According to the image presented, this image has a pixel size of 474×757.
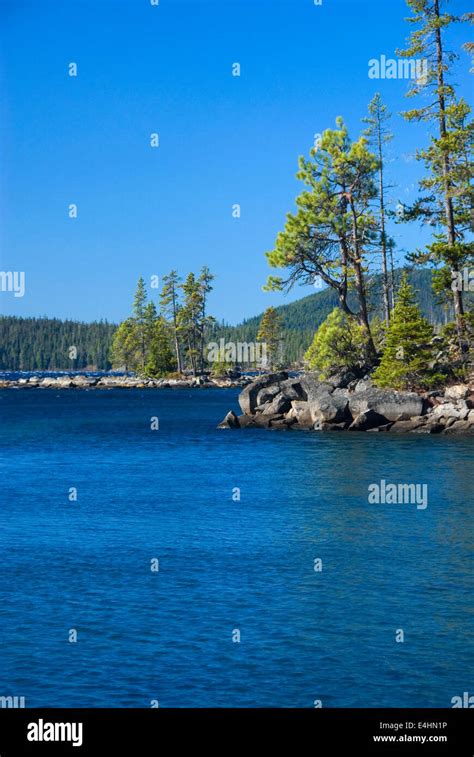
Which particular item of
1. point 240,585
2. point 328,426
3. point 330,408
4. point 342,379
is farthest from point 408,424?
point 240,585

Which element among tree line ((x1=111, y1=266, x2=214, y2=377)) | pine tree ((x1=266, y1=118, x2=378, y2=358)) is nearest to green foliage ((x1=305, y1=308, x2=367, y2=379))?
pine tree ((x1=266, y1=118, x2=378, y2=358))

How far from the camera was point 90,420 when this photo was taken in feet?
259

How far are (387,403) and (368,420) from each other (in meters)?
1.46

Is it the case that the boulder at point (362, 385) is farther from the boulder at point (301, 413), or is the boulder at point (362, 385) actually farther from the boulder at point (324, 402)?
the boulder at point (301, 413)

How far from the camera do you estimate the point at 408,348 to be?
182 feet

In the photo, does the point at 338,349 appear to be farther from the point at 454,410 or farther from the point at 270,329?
the point at 270,329

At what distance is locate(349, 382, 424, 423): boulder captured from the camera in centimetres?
5353

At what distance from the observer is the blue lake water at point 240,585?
50.1 feet

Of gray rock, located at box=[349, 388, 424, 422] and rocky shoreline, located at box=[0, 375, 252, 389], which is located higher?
rocky shoreline, located at box=[0, 375, 252, 389]

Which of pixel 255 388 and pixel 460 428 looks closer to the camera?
pixel 460 428

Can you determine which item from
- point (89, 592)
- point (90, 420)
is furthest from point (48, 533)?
point (90, 420)

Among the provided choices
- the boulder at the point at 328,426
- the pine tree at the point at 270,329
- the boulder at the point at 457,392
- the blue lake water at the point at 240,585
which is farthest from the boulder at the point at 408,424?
the pine tree at the point at 270,329

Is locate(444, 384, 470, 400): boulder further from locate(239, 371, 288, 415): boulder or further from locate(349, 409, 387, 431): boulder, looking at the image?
locate(239, 371, 288, 415): boulder

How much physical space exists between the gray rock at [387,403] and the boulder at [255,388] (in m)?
8.60
